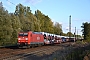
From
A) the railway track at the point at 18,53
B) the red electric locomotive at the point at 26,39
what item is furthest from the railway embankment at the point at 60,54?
the red electric locomotive at the point at 26,39

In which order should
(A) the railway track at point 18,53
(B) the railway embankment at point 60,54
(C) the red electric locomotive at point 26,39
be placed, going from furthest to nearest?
(C) the red electric locomotive at point 26,39
(A) the railway track at point 18,53
(B) the railway embankment at point 60,54

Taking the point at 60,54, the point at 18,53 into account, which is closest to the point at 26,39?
the point at 18,53

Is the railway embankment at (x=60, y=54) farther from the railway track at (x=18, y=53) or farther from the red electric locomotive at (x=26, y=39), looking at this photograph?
the red electric locomotive at (x=26, y=39)

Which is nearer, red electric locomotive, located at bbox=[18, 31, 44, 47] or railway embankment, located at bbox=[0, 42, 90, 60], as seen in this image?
railway embankment, located at bbox=[0, 42, 90, 60]

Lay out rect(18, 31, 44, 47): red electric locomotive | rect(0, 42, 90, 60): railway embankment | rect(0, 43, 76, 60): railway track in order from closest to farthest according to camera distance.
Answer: rect(0, 42, 90, 60): railway embankment
rect(0, 43, 76, 60): railway track
rect(18, 31, 44, 47): red electric locomotive

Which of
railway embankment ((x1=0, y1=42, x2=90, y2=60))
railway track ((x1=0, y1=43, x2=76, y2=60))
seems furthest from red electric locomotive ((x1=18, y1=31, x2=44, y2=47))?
railway embankment ((x1=0, y1=42, x2=90, y2=60))

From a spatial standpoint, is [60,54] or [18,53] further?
[18,53]

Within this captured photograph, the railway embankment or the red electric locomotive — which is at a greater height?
the red electric locomotive

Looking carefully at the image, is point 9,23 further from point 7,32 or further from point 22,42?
point 22,42

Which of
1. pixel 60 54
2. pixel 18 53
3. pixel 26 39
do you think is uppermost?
pixel 26 39

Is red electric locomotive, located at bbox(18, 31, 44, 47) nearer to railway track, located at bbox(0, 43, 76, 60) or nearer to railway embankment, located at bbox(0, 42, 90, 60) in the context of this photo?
railway track, located at bbox(0, 43, 76, 60)

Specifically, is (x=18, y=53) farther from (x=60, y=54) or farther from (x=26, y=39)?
(x=60, y=54)

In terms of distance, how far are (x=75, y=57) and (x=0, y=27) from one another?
124 ft

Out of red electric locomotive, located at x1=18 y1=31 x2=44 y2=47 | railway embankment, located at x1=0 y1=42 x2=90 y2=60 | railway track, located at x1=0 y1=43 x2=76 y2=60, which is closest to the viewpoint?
railway embankment, located at x1=0 y1=42 x2=90 y2=60
